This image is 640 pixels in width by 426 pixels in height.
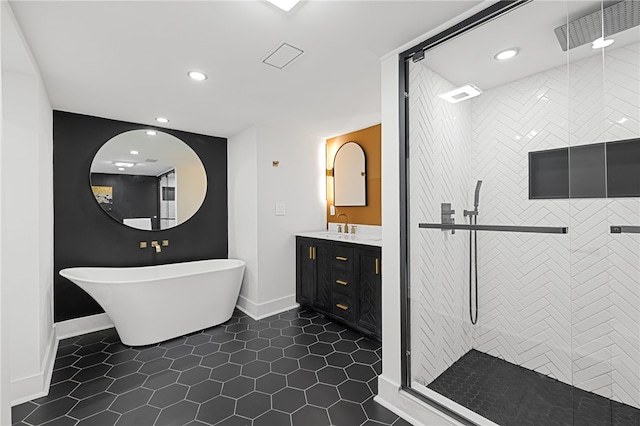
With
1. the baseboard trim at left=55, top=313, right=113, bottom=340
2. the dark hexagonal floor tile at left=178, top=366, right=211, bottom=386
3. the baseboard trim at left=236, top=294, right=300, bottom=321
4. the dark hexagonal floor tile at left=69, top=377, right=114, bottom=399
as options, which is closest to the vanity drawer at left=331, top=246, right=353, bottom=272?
the baseboard trim at left=236, top=294, right=300, bottom=321

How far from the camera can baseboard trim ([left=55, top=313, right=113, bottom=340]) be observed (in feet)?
9.84

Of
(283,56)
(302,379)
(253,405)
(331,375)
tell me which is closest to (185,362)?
(253,405)

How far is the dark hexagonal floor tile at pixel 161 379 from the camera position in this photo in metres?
2.16

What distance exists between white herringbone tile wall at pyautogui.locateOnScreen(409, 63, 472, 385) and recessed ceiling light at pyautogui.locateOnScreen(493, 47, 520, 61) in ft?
0.96

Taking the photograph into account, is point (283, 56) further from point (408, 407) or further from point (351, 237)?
point (408, 407)

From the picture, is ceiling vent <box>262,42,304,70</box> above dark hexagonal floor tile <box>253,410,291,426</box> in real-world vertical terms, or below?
above

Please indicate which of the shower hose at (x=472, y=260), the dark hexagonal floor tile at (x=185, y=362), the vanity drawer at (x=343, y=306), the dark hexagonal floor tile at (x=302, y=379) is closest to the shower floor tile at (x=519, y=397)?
the shower hose at (x=472, y=260)

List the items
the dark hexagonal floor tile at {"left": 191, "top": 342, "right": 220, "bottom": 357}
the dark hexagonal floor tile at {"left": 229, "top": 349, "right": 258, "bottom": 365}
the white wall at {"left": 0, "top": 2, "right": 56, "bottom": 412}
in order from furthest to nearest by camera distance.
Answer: the dark hexagonal floor tile at {"left": 191, "top": 342, "right": 220, "bottom": 357} < the dark hexagonal floor tile at {"left": 229, "top": 349, "right": 258, "bottom": 365} < the white wall at {"left": 0, "top": 2, "right": 56, "bottom": 412}

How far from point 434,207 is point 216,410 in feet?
6.46

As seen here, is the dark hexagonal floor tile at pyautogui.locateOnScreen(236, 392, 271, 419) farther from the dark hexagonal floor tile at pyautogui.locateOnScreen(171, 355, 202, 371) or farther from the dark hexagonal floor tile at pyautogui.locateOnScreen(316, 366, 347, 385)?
the dark hexagonal floor tile at pyautogui.locateOnScreen(171, 355, 202, 371)

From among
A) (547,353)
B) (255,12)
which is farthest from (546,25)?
(547,353)

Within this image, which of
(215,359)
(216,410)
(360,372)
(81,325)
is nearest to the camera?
(216,410)

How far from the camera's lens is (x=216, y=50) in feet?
6.29

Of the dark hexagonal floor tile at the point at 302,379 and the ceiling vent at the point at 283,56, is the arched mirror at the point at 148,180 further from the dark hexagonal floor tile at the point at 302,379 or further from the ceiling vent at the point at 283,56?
the dark hexagonal floor tile at the point at 302,379
